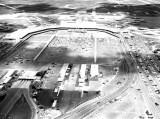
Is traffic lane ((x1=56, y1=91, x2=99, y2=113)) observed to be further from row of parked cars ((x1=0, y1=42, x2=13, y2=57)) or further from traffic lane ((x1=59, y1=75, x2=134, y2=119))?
row of parked cars ((x1=0, y1=42, x2=13, y2=57))

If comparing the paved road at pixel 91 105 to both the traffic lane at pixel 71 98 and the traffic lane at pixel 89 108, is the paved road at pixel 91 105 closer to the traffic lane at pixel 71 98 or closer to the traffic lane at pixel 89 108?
the traffic lane at pixel 89 108

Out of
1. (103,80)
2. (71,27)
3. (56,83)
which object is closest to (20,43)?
(71,27)

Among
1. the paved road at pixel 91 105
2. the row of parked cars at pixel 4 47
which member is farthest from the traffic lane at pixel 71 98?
the row of parked cars at pixel 4 47

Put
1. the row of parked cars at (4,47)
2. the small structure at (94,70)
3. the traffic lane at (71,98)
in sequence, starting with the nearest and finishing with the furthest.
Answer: the traffic lane at (71,98), the small structure at (94,70), the row of parked cars at (4,47)

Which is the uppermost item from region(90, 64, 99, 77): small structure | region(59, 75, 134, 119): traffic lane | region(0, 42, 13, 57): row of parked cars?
region(0, 42, 13, 57): row of parked cars

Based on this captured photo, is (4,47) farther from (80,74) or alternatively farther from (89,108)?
(89,108)

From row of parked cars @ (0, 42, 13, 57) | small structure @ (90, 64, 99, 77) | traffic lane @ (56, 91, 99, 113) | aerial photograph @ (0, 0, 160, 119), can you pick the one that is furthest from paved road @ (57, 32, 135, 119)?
row of parked cars @ (0, 42, 13, 57)

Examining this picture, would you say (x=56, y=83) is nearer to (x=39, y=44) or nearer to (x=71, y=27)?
(x=39, y=44)

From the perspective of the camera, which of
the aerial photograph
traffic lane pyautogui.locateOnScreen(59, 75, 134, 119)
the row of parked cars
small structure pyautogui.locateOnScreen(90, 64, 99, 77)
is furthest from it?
the row of parked cars

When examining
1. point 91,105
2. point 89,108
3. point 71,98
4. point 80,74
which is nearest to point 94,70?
point 80,74
